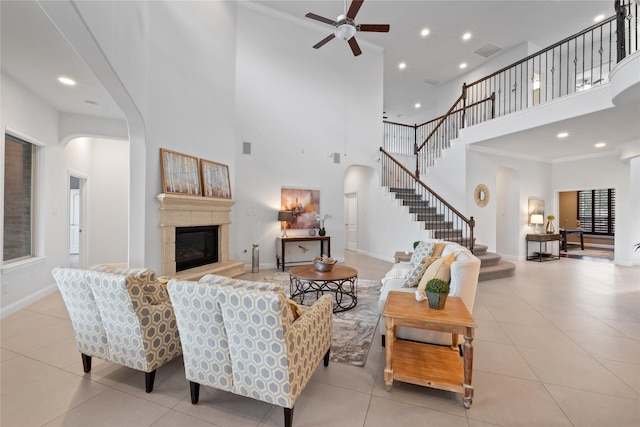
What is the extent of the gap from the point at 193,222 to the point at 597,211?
14941 millimetres

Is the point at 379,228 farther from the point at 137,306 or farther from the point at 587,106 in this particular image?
the point at 137,306

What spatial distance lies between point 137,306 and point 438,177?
7710 mm

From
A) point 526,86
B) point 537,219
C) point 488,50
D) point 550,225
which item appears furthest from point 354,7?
point 550,225

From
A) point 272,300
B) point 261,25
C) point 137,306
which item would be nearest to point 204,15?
point 261,25

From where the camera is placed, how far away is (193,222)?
490 cm

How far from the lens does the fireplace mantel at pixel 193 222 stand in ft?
14.2

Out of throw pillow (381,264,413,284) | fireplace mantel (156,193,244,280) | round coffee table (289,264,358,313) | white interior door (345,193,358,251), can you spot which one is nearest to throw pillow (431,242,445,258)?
throw pillow (381,264,413,284)

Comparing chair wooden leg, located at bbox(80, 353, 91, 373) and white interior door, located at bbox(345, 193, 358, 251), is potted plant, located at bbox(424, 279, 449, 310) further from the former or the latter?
white interior door, located at bbox(345, 193, 358, 251)

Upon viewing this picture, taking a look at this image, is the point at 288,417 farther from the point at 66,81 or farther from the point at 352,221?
the point at 352,221

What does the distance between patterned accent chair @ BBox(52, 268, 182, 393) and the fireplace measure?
258 cm

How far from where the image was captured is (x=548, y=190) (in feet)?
27.5

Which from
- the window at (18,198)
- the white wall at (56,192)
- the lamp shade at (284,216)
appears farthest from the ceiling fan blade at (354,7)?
the window at (18,198)

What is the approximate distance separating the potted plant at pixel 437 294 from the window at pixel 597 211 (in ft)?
43.5

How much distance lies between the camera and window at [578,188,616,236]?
35.2 feet
